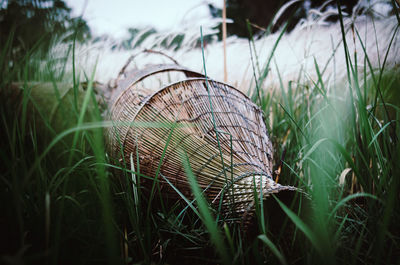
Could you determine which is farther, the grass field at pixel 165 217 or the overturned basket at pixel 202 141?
the overturned basket at pixel 202 141

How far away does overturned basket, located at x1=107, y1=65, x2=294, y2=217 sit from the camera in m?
0.68

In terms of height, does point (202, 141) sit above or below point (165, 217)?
above

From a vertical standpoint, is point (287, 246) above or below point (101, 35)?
below

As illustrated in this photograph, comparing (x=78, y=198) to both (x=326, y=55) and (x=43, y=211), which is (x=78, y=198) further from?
(x=326, y=55)

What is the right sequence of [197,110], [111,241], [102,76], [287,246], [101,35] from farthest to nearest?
[102,76]
[101,35]
[197,110]
[287,246]
[111,241]

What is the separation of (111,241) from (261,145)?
1.89 feet

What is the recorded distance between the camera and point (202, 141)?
28.1 inches

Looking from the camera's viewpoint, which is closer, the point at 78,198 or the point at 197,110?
the point at 78,198

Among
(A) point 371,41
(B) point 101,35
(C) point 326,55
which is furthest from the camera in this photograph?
(B) point 101,35

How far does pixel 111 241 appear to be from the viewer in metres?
0.33

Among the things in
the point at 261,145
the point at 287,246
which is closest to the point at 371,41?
the point at 261,145

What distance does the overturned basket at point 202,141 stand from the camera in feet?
2.23

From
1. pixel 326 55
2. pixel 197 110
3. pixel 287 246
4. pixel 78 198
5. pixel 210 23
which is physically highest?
pixel 210 23

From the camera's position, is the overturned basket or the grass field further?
the overturned basket
